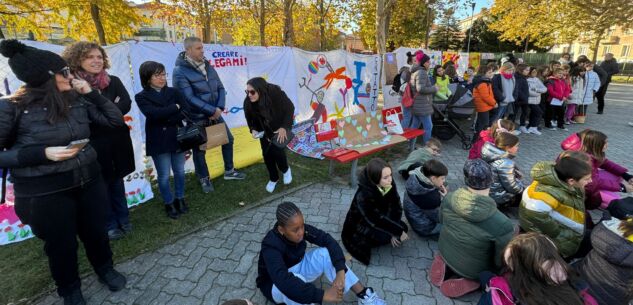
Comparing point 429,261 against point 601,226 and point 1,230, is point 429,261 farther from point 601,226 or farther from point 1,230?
point 1,230

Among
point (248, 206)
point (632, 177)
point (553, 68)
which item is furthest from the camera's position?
point (553, 68)

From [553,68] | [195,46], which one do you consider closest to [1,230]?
[195,46]

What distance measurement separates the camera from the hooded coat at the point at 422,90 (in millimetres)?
6117

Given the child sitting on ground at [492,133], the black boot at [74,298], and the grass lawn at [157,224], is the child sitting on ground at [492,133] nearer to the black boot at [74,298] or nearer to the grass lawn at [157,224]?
the grass lawn at [157,224]

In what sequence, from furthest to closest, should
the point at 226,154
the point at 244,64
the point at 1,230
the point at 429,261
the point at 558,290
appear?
1. the point at 244,64
2. the point at 226,154
3. the point at 1,230
4. the point at 429,261
5. the point at 558,290

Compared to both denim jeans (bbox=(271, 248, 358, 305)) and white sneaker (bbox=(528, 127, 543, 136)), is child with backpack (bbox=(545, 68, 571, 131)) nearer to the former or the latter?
white sneaker (bbox=(528, 127, 543, 136))

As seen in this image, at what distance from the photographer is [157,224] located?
152 inches

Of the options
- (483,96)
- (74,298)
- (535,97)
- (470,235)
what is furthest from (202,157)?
(535,97)

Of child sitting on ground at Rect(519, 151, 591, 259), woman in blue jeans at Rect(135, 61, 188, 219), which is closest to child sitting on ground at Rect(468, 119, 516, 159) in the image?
child sitting on ground at Rect(519, 151, 591, 259)

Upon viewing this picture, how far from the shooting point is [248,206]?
435 cm

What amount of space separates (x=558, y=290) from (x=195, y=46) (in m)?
4.20

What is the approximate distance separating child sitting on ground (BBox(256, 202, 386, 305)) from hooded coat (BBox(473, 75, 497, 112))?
5.53 metres

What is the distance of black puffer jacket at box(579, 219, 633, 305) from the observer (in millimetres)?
2121

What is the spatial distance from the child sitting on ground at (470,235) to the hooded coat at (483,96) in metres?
4.59
